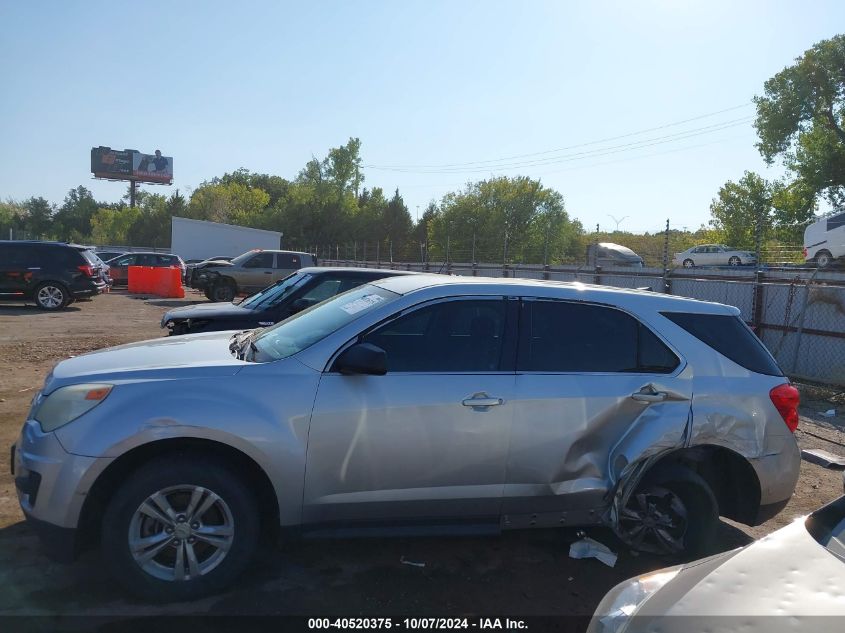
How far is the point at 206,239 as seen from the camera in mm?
43062

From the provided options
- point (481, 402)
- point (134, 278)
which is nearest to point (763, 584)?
point (481, 402)

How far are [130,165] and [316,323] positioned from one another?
9655 centimetres

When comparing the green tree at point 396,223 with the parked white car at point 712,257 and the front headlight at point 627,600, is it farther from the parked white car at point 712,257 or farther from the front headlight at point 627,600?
the front headlight at point 627,600

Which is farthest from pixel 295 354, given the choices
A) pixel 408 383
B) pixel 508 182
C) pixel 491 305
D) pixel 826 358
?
pixel 508 182

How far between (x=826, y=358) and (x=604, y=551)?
7.35m

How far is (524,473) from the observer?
3.74m

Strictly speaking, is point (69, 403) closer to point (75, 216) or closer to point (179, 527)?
point (179, 527)

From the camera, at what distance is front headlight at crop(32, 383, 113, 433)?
11.1 ft

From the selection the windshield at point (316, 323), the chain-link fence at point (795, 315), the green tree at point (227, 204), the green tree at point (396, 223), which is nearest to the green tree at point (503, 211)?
the green tree at point (396, 223)

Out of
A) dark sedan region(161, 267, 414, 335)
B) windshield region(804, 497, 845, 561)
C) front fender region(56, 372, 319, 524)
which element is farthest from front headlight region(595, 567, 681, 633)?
dark sedan region(161, 267, 414, 335)

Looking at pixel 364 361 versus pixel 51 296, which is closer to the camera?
pixel 364 361

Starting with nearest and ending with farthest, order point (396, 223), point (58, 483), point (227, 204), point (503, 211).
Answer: point (58, 483)
point (503, 211)
point (396, 223)
point (227, 204)

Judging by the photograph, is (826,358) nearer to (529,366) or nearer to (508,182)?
(529,366)

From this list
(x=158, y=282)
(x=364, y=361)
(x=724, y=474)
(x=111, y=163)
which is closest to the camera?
(x=364, y=361)
